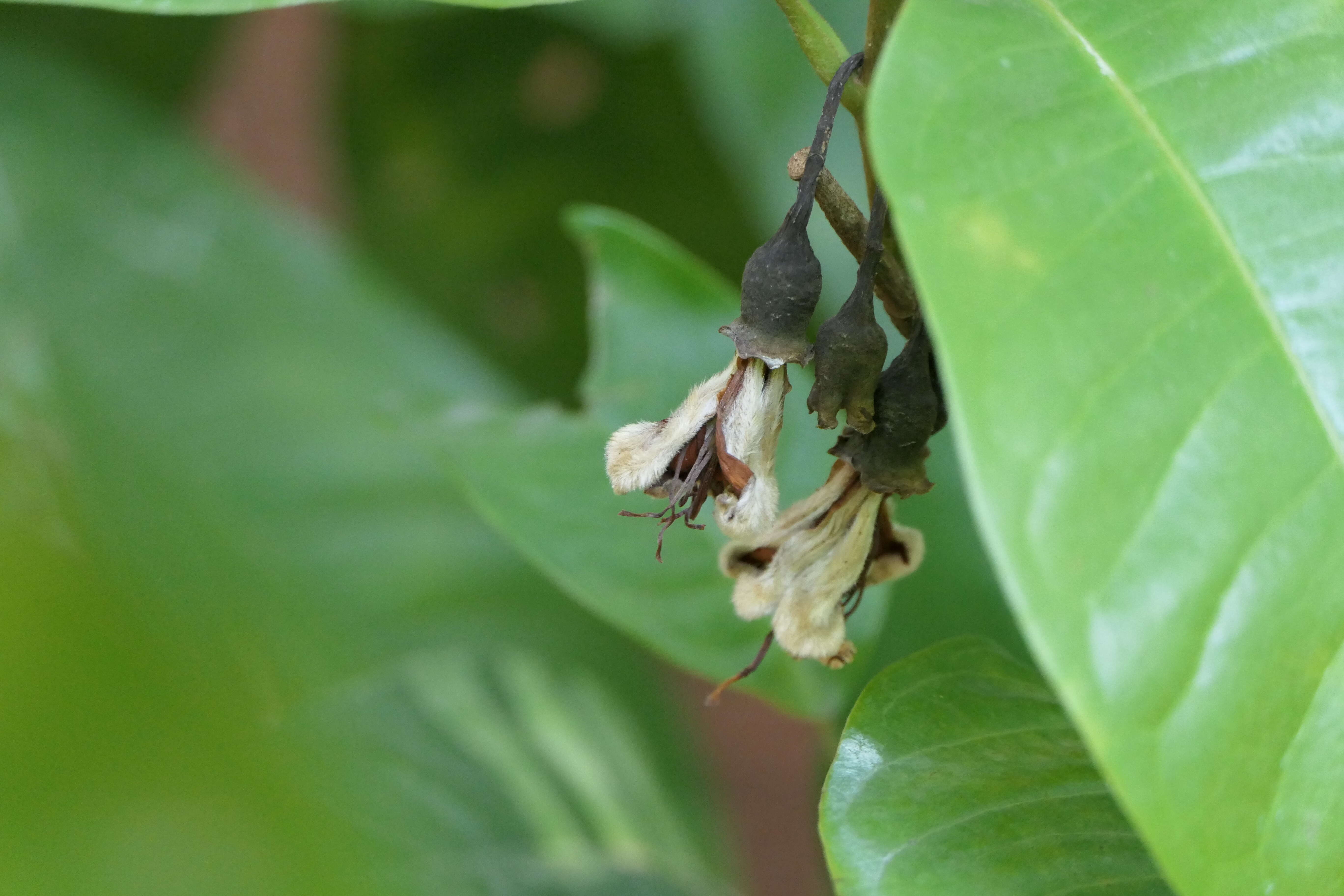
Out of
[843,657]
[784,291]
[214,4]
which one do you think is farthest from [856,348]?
[214,4]

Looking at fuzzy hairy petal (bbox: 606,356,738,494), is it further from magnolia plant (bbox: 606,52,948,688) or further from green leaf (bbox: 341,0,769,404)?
green leaf (bbox: 341,0,769,404)

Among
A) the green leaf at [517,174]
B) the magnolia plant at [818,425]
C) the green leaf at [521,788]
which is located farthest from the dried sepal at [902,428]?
the green leaf at [517,174]

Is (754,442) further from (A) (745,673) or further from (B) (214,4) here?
(B) (214,4)

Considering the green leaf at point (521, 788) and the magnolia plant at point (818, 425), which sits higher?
the magnolia plant at point (818, 425)

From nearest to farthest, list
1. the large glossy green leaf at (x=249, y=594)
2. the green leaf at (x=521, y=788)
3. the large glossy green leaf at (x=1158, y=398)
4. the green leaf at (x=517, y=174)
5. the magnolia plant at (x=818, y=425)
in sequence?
the large glossy green leaf at (x=249, y=594)
the large glossy green leaf at (x=1158, y=398)
the magnolia plant at (x=818, y=425)
the green leaf at (x=521, y=788)
the green leaf at (x=517, y=174)

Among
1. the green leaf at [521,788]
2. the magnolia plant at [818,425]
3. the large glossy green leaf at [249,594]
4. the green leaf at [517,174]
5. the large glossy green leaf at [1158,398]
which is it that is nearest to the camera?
the large glossy green leaf at [249,594]

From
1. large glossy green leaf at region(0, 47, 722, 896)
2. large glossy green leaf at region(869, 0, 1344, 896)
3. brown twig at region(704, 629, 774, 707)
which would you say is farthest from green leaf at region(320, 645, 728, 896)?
large glossy green leaf at region(869, 0, 1344, 896)

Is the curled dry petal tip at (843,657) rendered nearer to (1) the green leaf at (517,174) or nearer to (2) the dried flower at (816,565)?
(2) the dried flower at (816,565)
